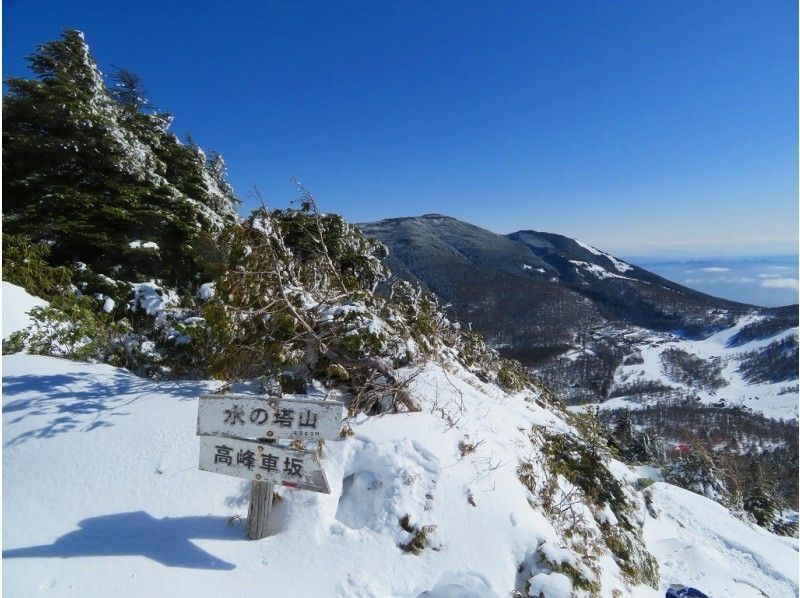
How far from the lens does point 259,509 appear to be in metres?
3.71

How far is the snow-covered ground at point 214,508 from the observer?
339 cm

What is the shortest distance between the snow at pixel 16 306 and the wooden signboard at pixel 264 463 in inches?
192

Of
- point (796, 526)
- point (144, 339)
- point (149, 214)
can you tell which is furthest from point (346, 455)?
point (796, 526)

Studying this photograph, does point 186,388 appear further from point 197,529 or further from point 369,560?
point 369,560

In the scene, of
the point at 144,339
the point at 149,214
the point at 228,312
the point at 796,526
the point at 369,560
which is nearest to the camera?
the point at 369,560

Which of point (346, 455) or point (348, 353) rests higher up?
point (348, 353)

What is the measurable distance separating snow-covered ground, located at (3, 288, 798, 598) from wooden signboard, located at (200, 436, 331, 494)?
69 cm

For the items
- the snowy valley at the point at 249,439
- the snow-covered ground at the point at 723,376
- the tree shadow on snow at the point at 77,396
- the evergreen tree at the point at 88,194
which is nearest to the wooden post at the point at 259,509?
the snowy valley at the point at 249,439

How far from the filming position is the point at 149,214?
35.5 ft

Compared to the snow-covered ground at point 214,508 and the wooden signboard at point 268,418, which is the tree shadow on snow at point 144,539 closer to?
the snow-covered ground at point 214,508

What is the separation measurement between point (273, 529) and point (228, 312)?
2.92 metres

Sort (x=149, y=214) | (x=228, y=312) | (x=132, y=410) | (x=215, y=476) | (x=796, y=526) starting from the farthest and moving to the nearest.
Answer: (x=796, y=526)
(x=149, y=214)
(x=228, y=312)
(x=132, y=410)
(x=215, y=476)

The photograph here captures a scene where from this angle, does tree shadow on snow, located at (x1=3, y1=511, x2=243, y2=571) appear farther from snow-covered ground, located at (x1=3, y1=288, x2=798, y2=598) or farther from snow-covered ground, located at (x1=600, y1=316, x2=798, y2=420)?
snow-covered ground, located at (x1=600, y1=316, x2=798, y2=420)

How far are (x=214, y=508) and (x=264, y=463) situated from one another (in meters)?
0.99
